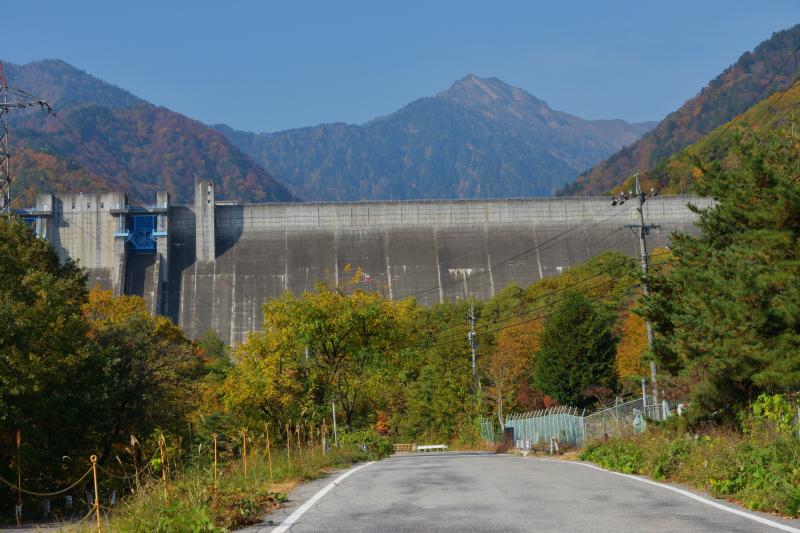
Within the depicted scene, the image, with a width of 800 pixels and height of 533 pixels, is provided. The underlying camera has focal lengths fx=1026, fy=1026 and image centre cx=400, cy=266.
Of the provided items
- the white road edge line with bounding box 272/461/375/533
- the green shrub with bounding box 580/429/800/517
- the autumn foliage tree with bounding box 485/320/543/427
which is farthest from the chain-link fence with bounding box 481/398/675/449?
the autumn foliage tree with bounding box 485/320/543/427

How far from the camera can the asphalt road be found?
29.7 feet

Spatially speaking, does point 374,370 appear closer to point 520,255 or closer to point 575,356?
point 575,356

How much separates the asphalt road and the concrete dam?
228 ft

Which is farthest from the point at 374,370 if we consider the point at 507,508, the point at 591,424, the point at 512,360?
the point at 512,360

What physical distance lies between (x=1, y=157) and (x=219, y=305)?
121 feet

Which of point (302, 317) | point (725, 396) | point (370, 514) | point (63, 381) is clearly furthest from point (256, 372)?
point (370, 514)

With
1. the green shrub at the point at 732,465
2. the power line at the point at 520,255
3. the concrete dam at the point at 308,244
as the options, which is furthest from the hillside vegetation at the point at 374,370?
the power line at the point at 520,255

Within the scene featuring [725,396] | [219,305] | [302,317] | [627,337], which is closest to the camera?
[725,396]

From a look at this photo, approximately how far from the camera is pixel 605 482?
547 inches

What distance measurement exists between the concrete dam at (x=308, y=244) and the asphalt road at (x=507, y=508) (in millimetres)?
69551

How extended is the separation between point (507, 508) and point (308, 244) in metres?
80.0

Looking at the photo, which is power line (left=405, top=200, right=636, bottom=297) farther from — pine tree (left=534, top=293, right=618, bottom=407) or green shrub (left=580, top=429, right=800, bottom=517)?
green shrub (left=580, top=429, right=800, bottom=517)

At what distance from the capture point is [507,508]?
10406mm

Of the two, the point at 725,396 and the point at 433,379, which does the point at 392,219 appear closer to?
the point at 433,379
